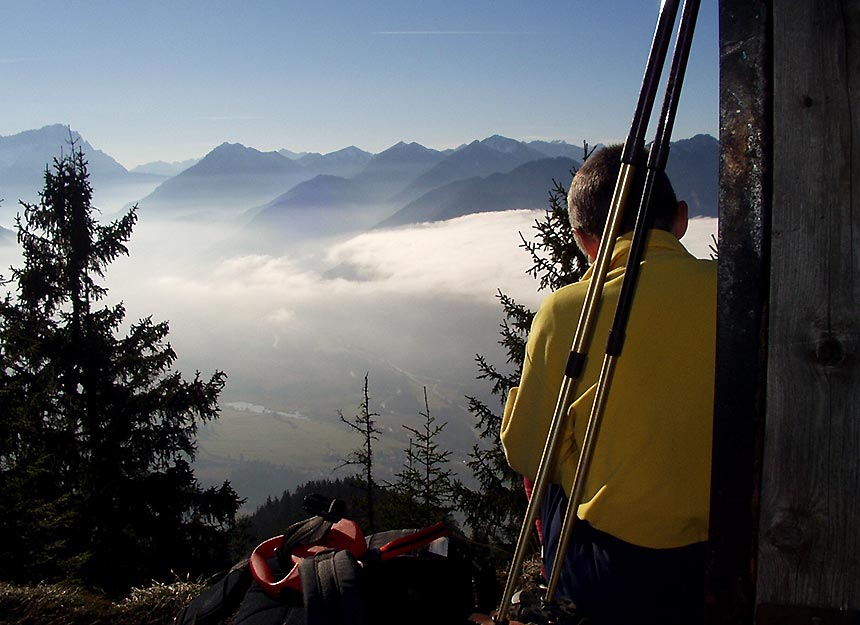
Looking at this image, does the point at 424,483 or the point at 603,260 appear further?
the point at 424,483

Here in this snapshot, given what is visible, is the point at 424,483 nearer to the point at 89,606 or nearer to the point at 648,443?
the point at 89,606

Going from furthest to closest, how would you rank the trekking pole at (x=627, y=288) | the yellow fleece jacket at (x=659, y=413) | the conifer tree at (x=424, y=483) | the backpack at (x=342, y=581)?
the conifer tree at (x=424, y=483), the backpack at (x=342, y=581), the yellow fleece jacket at (x=659, y=413), the trekking pole at (x=627, y=288)

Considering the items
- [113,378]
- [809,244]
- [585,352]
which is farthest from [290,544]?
[113,378]

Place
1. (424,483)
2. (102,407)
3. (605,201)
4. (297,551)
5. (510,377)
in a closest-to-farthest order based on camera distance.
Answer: (605,201), (297,551), (510,377), (102,407), (424,483)

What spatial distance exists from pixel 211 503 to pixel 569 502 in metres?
17.7

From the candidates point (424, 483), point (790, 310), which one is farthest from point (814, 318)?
point (424, 483)

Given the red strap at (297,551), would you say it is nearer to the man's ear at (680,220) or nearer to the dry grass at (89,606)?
the man's ear at (680,220)

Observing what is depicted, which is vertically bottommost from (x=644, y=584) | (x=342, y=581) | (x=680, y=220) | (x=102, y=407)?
(x=102, y=407)

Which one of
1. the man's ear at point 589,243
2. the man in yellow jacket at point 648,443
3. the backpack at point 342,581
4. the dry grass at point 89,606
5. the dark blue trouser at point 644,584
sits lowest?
the dry grass at point 89,606

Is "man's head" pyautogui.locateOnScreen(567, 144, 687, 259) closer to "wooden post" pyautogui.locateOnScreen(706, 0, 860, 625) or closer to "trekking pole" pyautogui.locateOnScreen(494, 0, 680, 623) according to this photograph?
"trekking pole" pyautogui.locateOnScreen(494, 0, 680, 623)

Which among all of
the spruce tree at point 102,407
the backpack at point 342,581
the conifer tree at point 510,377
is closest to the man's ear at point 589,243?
the backpack at point 342,581

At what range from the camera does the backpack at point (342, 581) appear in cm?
235

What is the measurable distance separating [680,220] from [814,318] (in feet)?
2.88

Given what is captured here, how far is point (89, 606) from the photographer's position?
4.61 metres
